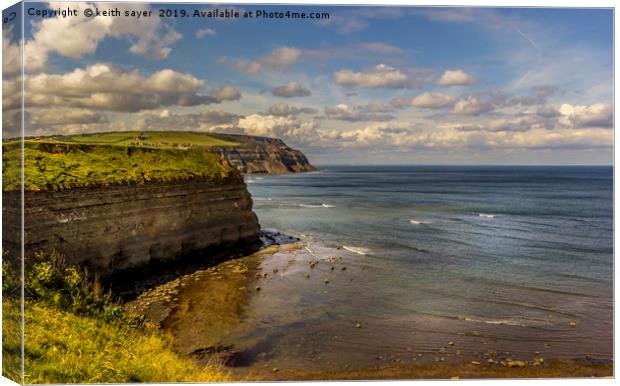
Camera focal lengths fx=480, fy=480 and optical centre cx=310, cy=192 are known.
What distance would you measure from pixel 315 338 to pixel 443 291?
896cm

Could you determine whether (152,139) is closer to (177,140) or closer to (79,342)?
(177,140)

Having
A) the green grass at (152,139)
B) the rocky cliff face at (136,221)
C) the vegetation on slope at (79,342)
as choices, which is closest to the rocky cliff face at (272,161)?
the green grass at (152,139)

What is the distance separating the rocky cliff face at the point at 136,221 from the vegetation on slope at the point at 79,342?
4643 millimetres

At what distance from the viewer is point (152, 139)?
26.9m

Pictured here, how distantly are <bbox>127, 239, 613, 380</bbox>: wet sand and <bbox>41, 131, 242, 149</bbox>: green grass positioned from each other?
7.07 meters

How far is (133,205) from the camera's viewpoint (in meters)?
23.5

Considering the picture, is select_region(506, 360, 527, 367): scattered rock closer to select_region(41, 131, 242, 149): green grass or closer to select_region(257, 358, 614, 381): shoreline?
select_region(257, 358, 614, 381): shoreline

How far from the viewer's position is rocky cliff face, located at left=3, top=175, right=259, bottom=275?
63.3 ft

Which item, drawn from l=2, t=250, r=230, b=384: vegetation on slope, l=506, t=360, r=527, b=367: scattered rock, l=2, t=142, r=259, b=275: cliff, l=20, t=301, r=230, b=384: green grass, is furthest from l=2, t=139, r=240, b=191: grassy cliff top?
Answer: l=506, t=360, r=527, b=367: scattered rock

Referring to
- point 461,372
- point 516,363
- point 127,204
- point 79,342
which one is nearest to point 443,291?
point 516,363

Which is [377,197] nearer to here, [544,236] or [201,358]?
[544,236]

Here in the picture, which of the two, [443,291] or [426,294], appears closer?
[426,294]

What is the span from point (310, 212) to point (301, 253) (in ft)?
64.6

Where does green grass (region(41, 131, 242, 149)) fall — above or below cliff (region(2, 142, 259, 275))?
above
